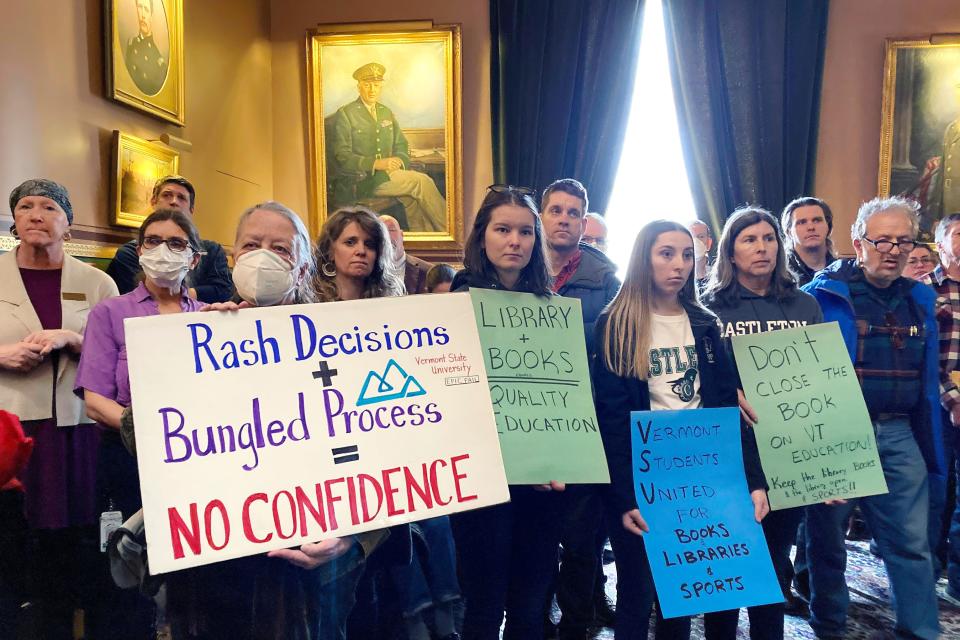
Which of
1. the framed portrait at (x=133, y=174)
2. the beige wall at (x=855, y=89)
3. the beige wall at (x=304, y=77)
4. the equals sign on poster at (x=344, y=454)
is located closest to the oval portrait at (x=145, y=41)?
the framed portrait at (x=133, y=174)

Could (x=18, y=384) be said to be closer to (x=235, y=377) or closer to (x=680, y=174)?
(x=235, y=377)

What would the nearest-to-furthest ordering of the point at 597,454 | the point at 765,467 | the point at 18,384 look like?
the point at 597,454 < the point at 765,467 < the point at 18,384

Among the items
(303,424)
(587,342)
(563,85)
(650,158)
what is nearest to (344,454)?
(303,424)

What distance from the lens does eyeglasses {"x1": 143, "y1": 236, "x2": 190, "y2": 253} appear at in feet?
6.36

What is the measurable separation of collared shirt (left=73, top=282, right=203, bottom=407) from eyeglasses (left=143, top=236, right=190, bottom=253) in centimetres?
15

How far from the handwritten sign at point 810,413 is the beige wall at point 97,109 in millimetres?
3371

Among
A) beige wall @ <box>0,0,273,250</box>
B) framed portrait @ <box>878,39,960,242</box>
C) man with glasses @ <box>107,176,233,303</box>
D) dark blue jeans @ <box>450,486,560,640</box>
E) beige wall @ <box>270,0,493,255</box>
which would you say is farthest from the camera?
beige wall @ <box>270,0,493,255</box>

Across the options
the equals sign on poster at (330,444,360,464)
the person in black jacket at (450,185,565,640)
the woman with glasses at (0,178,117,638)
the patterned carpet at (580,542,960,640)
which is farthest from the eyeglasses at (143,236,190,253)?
the patterned carpet at (580,542,960,640)

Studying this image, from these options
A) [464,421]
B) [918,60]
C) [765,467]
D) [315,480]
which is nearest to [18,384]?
[315,480]

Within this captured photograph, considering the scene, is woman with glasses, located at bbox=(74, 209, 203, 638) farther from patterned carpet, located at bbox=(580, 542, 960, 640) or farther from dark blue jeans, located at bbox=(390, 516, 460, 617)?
patterned carpet, located at bbox=(580, 542, 960, 640)

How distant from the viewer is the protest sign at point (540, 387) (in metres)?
1.81

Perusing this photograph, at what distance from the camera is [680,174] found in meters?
6.01

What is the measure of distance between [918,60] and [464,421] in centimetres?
583

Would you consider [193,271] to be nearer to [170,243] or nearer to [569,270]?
[170,243]
